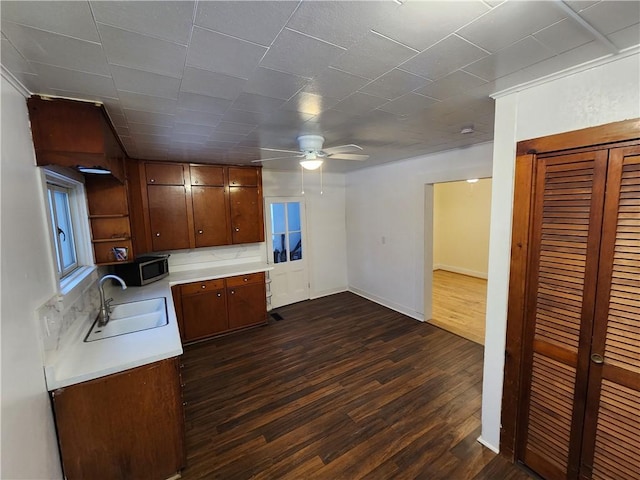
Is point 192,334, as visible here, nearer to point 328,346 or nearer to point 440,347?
point 328,346

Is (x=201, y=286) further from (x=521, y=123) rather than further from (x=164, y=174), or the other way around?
(x=521, y=123)

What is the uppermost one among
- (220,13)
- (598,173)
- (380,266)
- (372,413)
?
(220,13)

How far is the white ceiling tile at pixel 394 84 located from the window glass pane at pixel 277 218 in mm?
3169

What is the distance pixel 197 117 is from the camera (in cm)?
195

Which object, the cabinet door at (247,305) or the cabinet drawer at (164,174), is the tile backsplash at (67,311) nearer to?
the cabinet drawer at (164,174)

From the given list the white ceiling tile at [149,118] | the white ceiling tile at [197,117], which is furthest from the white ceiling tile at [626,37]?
the white ceiling tile at [149,118]

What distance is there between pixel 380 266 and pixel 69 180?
4065mm

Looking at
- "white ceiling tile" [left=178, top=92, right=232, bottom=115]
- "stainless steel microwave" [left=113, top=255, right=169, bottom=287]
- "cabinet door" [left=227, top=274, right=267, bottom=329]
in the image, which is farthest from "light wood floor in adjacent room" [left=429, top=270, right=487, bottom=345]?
"stainless steel microwave" [left=113, top=255, right=169, bottom=287]

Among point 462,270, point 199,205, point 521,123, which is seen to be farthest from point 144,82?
point 462,270

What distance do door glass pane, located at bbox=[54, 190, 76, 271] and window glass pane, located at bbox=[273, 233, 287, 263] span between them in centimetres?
265

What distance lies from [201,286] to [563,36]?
3849 mm

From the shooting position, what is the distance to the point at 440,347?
3305mm

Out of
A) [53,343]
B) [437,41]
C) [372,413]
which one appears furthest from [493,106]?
[53,343]

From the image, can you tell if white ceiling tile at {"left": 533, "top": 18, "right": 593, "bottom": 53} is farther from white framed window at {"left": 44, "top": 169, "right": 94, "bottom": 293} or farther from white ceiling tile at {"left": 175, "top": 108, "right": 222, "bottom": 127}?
white framed window at {"left": 44, "top": 169, "right": 94, "bottom": 293}
